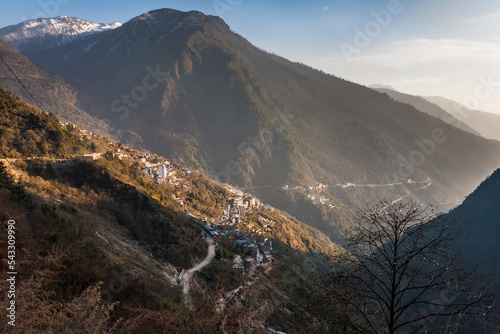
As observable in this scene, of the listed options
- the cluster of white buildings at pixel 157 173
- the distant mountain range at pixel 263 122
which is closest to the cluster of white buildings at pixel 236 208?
the cluster of white buildings at pixel 157 173

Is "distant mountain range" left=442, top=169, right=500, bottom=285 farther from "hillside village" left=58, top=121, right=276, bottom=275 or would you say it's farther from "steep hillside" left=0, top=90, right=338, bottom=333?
"hillside village" left=58, top=121, right=276, bottom=275

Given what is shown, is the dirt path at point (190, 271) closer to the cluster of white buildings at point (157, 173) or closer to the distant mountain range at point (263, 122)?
the cluster of white buildings at point (157, 173)

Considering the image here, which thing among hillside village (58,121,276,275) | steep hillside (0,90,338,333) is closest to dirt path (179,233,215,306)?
steep hillside (0,90,338,333)

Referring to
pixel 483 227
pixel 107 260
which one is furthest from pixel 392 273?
pixel 483 227

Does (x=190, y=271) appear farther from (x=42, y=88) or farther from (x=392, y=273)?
(x=42, y=88)

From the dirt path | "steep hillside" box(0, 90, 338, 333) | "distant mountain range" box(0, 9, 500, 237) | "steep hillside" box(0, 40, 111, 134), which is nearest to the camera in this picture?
"steep hillside" box(0, 90, 338, 333)

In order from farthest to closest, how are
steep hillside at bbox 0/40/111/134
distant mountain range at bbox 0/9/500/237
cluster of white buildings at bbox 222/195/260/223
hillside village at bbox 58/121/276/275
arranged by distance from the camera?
distant mountain range at bbox 0/9/500/237, steep hillside at bbox 0/40/111/134, cluster of white buildings at bbox 222/195/260/223, hillside village at bbox 58/121/276/275
